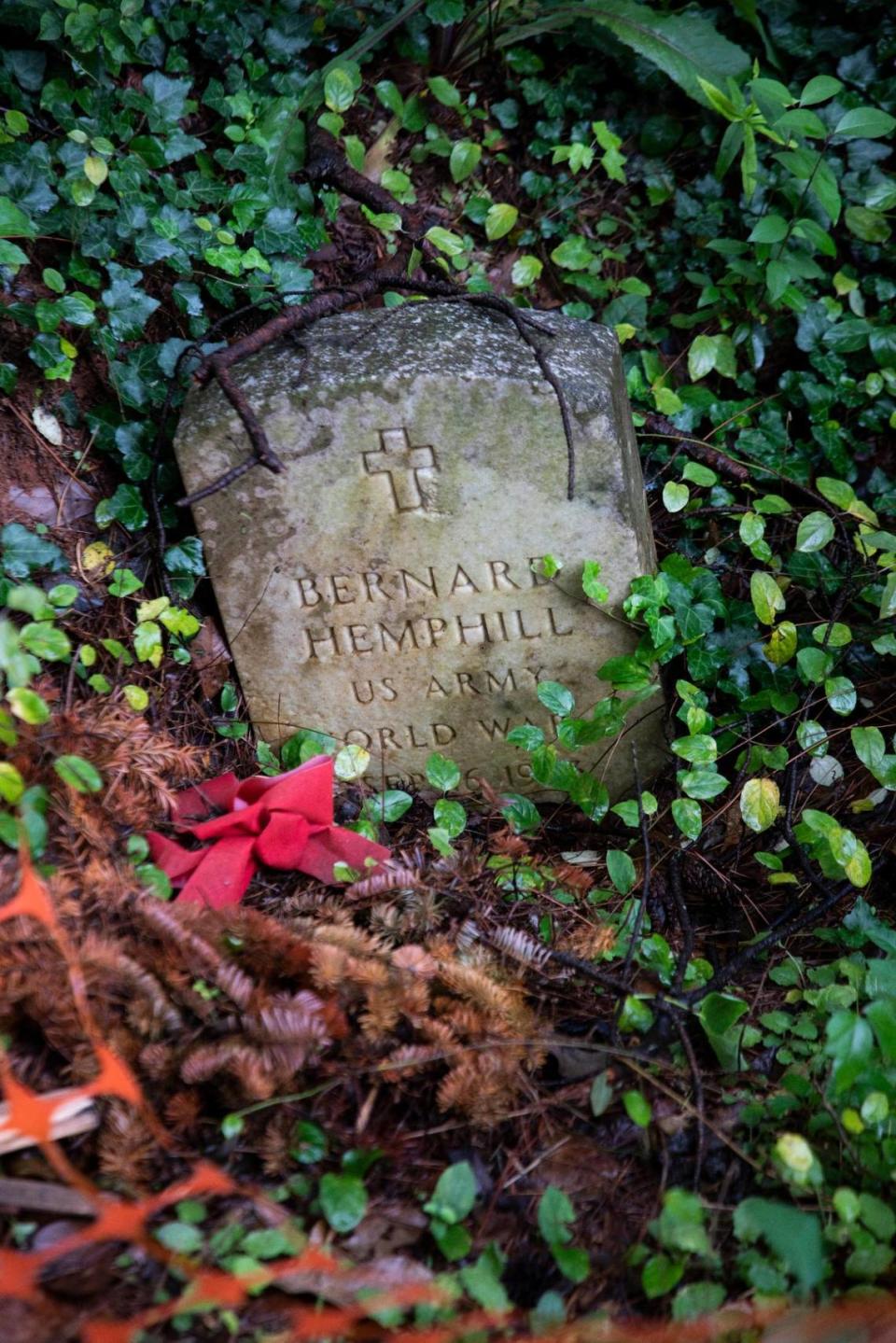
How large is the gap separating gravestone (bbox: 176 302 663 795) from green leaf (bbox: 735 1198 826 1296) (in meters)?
1.39

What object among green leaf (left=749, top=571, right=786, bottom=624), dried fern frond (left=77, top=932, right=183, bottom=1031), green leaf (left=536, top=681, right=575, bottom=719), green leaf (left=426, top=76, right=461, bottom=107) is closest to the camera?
dried fern frond (left=77, top=932, right=183, bottom=1031)

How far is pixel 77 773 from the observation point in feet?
6.47

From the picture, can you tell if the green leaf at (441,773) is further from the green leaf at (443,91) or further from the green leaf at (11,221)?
the green leaf at (443,91)

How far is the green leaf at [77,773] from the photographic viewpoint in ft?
6.37

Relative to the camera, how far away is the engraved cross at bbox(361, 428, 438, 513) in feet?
8.49

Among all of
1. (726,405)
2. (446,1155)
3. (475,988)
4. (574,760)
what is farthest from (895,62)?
(446,1155)

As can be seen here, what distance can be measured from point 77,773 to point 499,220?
95.2 inches

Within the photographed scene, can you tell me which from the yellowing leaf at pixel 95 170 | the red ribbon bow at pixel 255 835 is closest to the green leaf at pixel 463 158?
the yellowing leaf at pixel 95 170

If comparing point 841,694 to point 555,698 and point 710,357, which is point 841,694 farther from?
point 710,357

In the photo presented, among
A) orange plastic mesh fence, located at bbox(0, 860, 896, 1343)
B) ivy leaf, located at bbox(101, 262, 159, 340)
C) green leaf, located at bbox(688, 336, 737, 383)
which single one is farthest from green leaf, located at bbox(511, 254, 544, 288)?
orange plastic mesh fence, located at bbox(0, 860, 896, 1343)

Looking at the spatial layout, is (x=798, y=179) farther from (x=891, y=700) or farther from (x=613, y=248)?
(x=891, y=700)

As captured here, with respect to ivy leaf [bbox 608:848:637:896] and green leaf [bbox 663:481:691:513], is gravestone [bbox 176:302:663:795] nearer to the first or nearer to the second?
green leaf [bbox 663:481:691:513]

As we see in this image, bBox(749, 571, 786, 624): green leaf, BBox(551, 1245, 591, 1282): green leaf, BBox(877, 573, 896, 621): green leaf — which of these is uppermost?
BBox(749, 571, 786, 624): green leaf

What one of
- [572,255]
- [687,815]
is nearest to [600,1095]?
[687,815]
